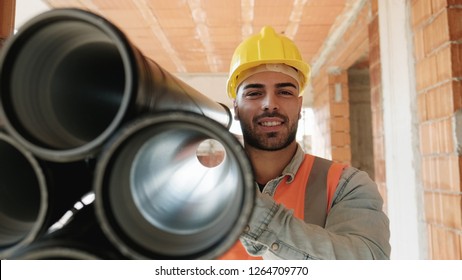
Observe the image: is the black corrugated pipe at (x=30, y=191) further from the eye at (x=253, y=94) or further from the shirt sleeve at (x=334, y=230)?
the eye at (x=253, y=94)

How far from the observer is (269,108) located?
1.14 m

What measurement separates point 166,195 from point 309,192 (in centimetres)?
65

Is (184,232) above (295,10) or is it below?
below

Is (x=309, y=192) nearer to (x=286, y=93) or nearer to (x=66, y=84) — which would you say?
(x=286, y=93)

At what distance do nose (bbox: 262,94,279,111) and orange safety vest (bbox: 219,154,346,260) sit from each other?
0.64 feet

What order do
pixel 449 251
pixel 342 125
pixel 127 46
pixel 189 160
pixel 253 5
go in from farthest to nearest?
1. pixel 342 125
2. pixel 253 5
3. pixel 449 251
4. pixel 189 160
5. pixel 127 46

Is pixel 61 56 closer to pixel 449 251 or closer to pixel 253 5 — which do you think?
pixel 449 251

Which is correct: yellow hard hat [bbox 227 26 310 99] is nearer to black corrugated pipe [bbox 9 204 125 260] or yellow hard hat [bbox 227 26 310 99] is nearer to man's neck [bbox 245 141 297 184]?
man's neck [bbox 245 141 297 184]

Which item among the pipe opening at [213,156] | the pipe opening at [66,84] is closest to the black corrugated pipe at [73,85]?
the pipe opening at [66,84]

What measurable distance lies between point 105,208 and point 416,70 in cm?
158

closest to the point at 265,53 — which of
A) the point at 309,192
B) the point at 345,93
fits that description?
the point at 309,192

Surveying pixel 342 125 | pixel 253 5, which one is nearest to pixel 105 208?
pixel 253 5

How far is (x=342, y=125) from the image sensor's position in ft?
11.9

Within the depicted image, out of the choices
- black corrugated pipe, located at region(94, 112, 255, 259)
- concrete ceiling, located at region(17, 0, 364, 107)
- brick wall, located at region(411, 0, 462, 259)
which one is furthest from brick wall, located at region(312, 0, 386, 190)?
black corrugated pipe, located at region(94, 112, 255, 259)
